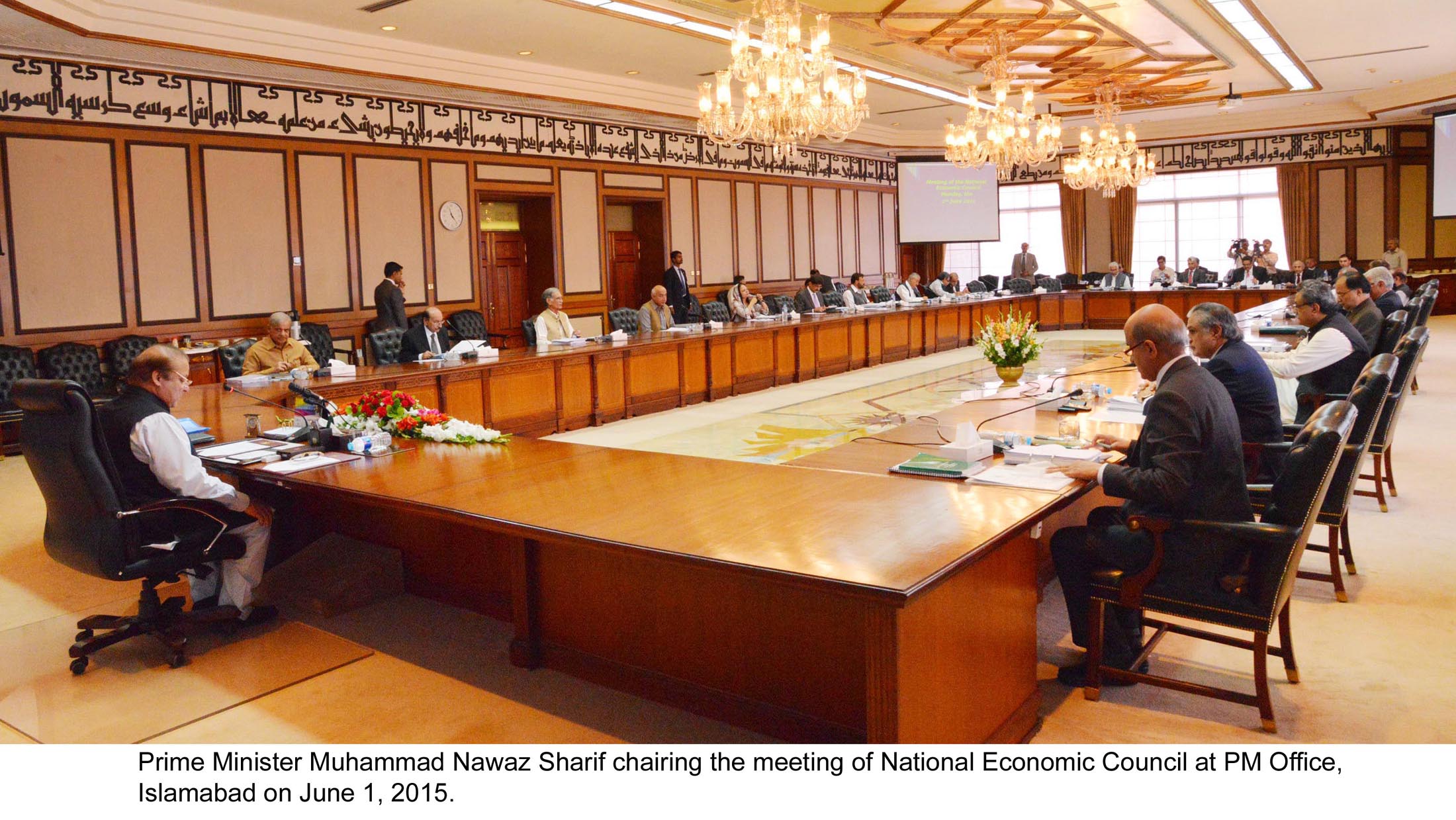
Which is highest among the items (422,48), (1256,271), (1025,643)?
(422,48)

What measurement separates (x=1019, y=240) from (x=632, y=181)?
9.77 meters

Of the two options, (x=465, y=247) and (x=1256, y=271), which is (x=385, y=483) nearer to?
(x=465, y=247)

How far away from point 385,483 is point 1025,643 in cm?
215

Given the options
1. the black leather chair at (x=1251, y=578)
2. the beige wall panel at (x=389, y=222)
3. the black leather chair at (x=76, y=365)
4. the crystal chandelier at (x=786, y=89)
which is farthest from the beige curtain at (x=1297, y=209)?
the black leather chair at (x=76, y=365)

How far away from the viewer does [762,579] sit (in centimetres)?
235

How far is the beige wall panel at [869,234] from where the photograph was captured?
1727 centimetres

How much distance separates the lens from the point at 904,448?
4004 mm

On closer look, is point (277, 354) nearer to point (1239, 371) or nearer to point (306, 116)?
point (306, 116)

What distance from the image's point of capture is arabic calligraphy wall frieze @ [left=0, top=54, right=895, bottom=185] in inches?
307

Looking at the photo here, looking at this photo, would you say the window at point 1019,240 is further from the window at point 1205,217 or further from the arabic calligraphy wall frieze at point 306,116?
the arabic calligraphy wall frieze at point 306,116

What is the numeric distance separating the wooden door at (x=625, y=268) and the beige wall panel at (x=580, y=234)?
824 mm

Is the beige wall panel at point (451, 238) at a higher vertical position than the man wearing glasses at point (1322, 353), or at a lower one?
higher

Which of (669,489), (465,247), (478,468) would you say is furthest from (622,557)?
(465,247)

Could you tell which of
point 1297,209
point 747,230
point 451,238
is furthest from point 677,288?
point 1297,209
